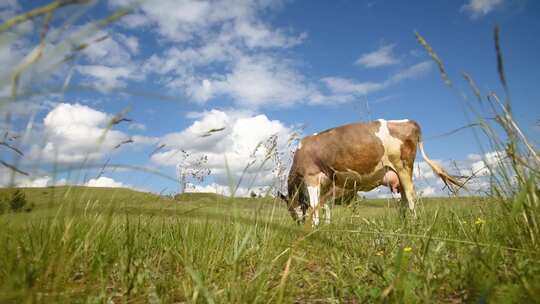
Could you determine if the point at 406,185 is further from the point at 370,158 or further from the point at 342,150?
the point at 342,150

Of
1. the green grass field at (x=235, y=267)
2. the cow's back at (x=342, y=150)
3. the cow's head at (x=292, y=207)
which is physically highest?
the cow's back at (x=342, y=150)

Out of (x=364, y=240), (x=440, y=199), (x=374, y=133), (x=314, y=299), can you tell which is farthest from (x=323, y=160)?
(x=314, y=299)

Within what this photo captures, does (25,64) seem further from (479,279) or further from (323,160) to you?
(323,160)

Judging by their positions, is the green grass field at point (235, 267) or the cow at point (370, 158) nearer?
the green grass field at point (235, 267)

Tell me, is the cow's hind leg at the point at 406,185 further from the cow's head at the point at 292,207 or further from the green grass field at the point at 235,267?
the green grass field at the point at 235,267

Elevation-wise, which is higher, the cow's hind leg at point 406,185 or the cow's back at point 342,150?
the cow's back at point 342,150

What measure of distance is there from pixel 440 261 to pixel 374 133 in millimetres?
6536

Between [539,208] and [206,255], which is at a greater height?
[539,208]

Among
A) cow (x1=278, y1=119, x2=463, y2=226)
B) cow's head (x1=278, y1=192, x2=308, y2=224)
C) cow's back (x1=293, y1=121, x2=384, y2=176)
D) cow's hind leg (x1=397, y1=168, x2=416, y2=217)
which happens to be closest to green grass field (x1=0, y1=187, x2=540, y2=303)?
cow's head (x1=278, y1=192, x2=308, y2=224)

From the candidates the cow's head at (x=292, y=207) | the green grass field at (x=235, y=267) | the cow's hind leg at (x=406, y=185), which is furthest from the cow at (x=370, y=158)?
the green grass field at (x=235, y=267)

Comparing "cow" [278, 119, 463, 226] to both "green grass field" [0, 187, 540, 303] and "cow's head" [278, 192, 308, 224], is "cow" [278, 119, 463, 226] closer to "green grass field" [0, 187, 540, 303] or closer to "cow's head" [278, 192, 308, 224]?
"cow's head" [278, 192, 308, 224]

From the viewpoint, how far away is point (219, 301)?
1.74 metres

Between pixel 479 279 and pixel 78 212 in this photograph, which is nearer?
pixel 479 279

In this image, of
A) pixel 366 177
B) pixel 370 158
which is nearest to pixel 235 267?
pixel 370 158
